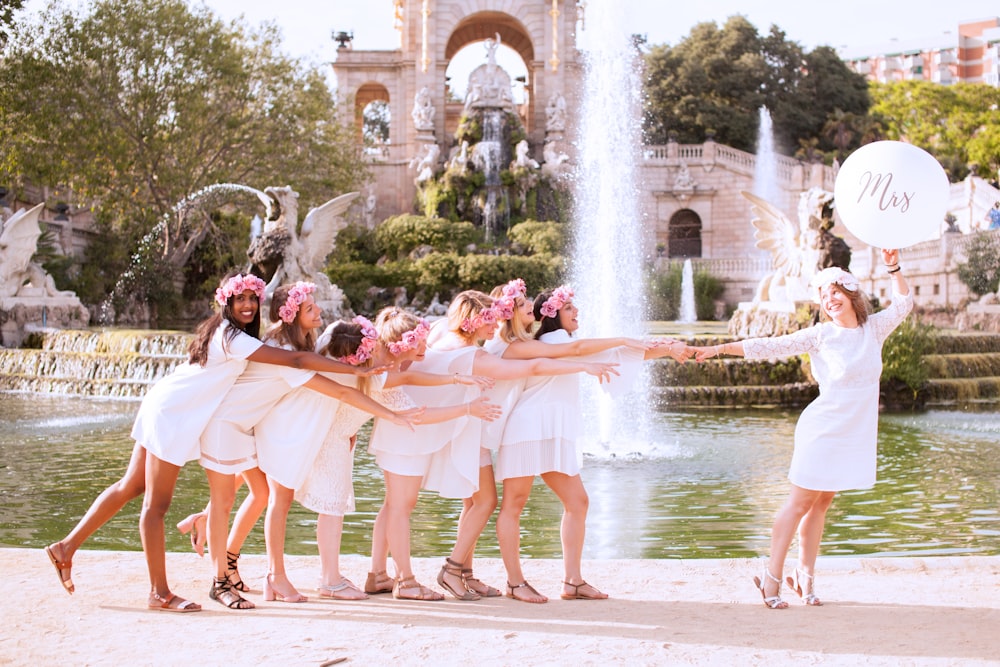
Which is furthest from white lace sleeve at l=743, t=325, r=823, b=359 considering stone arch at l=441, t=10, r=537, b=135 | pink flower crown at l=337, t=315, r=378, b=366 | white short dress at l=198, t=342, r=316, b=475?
stone arch at l=441, t=10, r=537, b=135

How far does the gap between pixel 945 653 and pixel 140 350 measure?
16259 mm

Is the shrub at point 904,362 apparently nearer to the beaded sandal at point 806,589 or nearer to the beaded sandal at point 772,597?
the beaded sandal at point 806,589

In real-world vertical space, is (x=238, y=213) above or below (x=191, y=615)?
above

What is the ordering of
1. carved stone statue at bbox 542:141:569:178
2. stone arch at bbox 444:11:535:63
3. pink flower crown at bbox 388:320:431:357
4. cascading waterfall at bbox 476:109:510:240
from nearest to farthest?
pink flower crown at bbox 388:320:431:357 → cascading waterfall at bbox 476:109:510:240 → carved stone statue at bbox 542:141:569:178 → stone arch at bbox 444:11:535:63

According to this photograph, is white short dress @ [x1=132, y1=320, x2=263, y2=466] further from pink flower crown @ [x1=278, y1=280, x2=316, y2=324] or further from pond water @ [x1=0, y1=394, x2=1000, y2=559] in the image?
pond water @ [x1=0, y1=394, x2=1000, y2=559]

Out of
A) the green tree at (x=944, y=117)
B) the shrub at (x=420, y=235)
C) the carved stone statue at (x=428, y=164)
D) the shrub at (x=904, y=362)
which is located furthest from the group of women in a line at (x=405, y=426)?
the green tree at (x=944, y=117)

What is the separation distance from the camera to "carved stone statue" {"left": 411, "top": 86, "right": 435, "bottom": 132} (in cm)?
3931

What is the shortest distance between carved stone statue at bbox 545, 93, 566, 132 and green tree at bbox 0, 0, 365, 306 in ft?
41.5

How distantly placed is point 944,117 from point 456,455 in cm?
5299

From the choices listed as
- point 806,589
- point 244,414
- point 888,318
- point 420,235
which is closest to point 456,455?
point 244,414

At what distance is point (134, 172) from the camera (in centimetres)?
2703

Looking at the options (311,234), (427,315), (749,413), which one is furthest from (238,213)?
(749,413)

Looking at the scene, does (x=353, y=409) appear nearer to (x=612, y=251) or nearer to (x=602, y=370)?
(x=602, y=370)

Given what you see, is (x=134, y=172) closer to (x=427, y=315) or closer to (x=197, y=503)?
(x=427, y=315)
